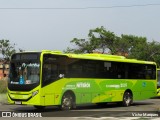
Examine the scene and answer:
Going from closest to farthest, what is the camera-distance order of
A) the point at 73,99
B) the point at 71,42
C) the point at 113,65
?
the point at 73,99, the point at 113,65, the point at 71,42

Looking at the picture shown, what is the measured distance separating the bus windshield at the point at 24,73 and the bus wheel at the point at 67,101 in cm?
202

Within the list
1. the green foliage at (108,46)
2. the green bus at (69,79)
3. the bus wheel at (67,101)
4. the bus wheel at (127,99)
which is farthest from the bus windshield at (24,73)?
the green foliage at (108,46)

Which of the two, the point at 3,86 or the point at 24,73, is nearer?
the point at 24,73

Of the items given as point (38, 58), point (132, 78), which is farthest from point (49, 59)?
point (132, 78)

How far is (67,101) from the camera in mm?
20156

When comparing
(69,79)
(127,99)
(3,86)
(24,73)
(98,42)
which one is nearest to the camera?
(24,73)

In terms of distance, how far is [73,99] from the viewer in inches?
810

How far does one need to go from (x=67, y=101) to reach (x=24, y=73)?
102 inches

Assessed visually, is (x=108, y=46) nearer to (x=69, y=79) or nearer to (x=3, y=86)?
(x=3, y=86)

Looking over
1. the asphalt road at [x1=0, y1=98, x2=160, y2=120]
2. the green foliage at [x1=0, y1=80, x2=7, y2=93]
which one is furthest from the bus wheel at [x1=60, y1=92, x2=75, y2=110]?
the green foliage at [x1=0, y1=80, x2=7, y2=93]

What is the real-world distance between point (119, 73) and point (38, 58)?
6896 mm

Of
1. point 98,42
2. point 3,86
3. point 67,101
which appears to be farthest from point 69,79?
point 98,42

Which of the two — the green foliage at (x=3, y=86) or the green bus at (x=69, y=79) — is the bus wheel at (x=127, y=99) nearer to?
the green bus at (x=69, y=79)

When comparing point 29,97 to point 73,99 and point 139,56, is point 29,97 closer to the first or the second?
point 73,99
